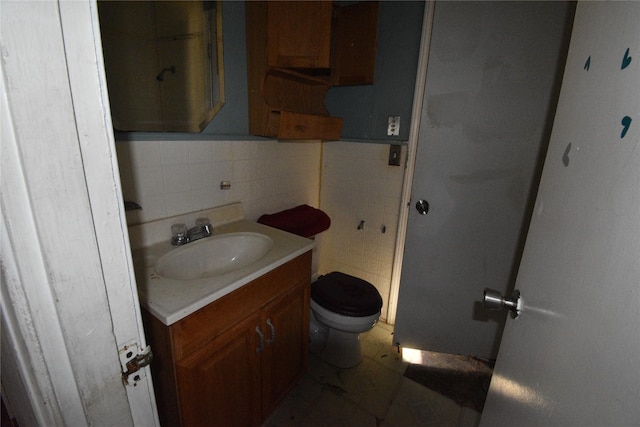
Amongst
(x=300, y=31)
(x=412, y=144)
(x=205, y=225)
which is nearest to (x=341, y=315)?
(x=205, y=225)

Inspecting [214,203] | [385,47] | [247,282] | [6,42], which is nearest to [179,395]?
[247,282]

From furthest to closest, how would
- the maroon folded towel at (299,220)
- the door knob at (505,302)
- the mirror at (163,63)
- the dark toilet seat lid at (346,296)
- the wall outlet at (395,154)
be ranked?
the wall outlet at (395,154), the maroon folded towel at (299,220), the dark toilet seat lid at (346,296), the mirror at (163,63), the door knob at (505,302)

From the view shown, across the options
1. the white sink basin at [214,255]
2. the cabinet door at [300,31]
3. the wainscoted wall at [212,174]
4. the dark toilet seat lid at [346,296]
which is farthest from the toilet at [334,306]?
the cabinet door at [300,31]

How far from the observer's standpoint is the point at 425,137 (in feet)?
4.58

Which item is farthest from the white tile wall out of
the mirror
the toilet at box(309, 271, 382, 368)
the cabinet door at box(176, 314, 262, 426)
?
the cabinet door at box(176, 314, 262, 426)

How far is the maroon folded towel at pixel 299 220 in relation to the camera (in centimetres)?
155

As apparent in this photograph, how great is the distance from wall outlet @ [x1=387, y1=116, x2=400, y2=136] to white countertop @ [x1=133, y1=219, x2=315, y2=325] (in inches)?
34.7

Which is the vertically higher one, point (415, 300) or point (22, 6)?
point (22, 6)

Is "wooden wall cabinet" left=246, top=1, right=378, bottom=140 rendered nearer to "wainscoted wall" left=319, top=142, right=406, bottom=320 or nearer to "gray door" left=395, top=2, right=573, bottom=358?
"wainscoted wall" left=319, top=142, right=406, bottom=320

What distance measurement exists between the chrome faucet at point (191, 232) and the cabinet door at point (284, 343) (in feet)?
1.40

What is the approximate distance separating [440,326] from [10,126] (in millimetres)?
1812

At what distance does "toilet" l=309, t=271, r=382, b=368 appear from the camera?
143cm

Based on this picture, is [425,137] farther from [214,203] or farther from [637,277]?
[637,277]

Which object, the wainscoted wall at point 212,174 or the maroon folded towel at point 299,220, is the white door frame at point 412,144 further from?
the wainscoted wall at point 212,174
